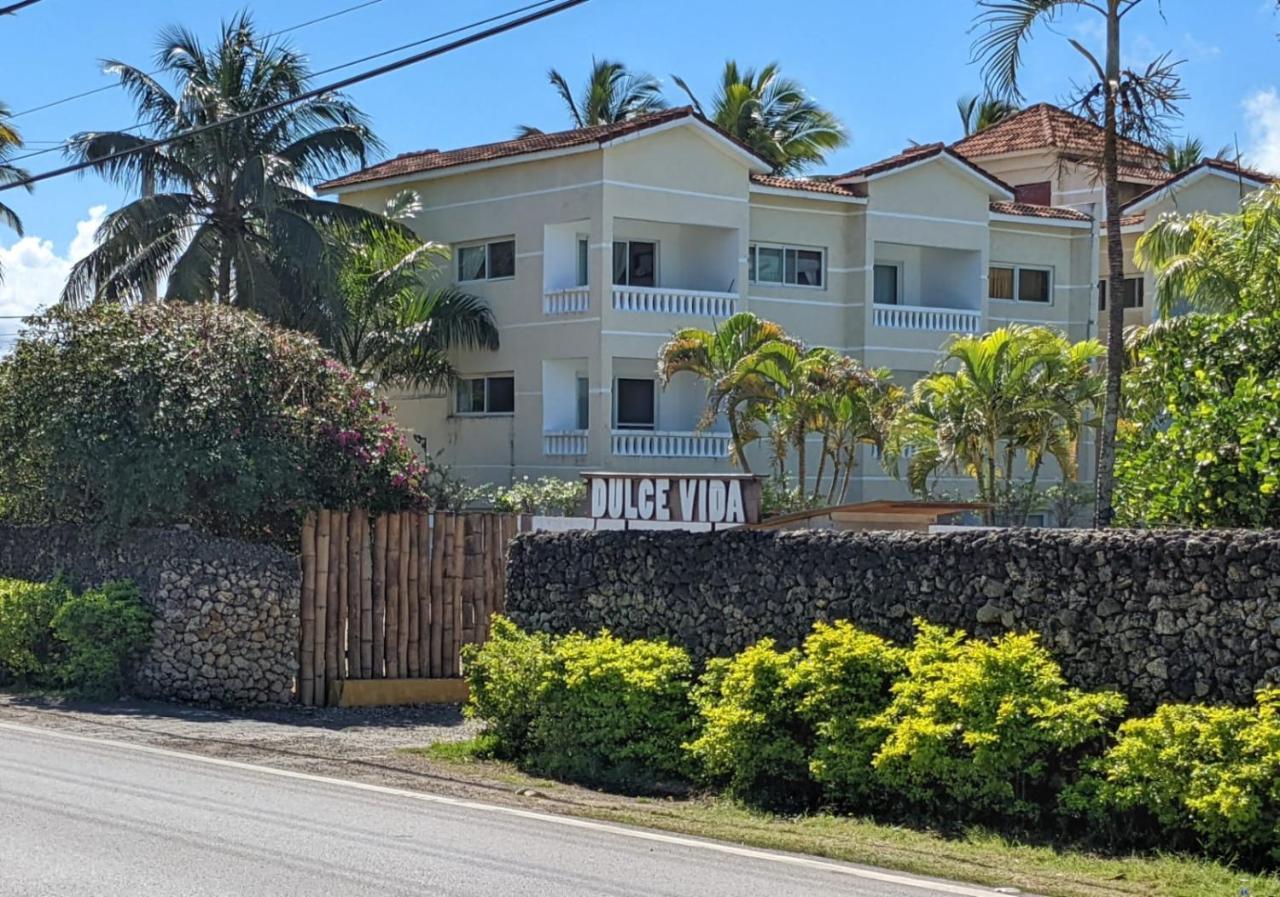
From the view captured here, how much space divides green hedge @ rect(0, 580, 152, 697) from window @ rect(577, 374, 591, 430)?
56.4ft

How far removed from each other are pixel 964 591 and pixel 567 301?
77.2 feet

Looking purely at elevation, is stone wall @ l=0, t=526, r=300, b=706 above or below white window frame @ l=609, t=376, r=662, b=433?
below

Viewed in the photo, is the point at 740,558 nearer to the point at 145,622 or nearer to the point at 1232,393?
the point at 1232,393

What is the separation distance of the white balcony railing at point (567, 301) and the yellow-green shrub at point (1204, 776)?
81.6 feet

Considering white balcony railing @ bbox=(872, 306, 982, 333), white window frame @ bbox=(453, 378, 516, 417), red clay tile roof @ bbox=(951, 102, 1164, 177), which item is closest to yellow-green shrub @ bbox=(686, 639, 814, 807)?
white window frame @ bbox=(453, 378, 516, 417)

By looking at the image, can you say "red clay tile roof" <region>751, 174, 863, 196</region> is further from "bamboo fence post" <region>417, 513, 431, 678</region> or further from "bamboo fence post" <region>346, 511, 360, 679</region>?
"bamboo fence post" <region>346, 511, 360, 679</region>

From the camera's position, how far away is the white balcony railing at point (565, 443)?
34781 mm

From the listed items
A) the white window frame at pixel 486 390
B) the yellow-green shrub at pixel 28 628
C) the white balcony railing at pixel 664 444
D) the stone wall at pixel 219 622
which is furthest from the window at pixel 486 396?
the stone wall at pixel 219 622

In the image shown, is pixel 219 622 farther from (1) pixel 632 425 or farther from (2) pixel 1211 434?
(1) pixel 632 425

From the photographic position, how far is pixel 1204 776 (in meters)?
9.88

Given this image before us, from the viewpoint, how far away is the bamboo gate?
18531 millimetres

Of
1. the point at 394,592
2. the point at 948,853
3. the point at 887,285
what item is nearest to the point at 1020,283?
the point at 887,285

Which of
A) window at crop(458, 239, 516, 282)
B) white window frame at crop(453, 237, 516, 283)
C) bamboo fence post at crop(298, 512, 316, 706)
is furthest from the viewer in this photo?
window at crop(458, 239, 516, 282)

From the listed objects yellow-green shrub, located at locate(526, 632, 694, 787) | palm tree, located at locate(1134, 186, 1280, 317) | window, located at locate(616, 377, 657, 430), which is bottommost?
yellow-green shrub, located at locate(526, 632, 694, 787)
